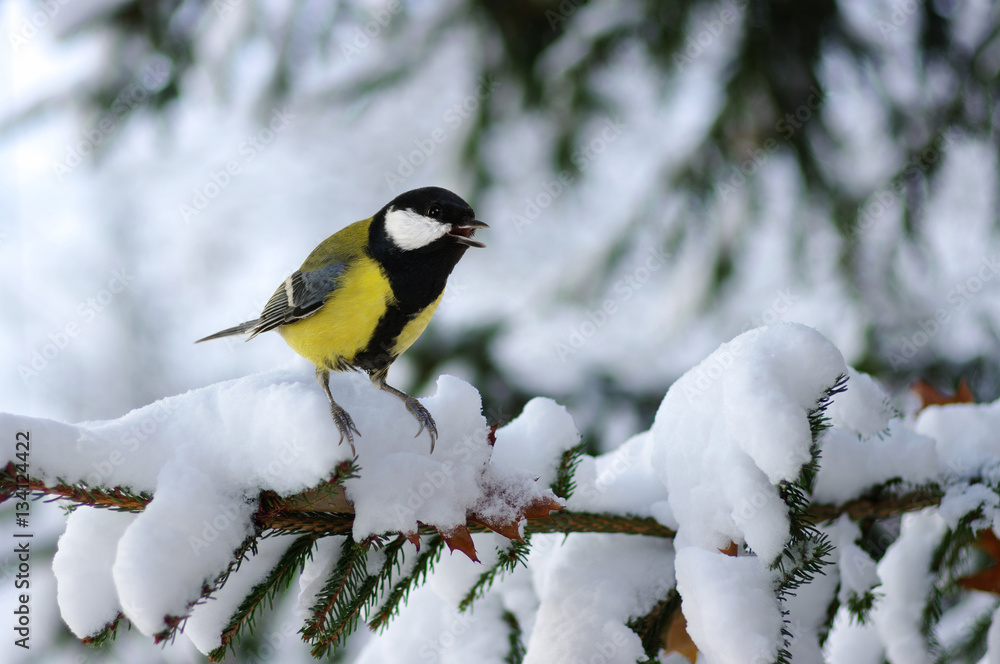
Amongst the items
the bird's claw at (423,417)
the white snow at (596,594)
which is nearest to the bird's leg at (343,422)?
the bird's claw at (423,417)

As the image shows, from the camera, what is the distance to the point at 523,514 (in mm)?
1022

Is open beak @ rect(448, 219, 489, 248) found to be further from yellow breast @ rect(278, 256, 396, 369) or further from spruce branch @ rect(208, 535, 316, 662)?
spruce branch @ rect(208, 535, 316, 662)

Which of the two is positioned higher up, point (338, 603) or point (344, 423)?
point (344, 423)

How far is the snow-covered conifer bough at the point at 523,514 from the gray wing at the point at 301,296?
0.19 m

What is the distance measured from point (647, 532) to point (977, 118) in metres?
2.71

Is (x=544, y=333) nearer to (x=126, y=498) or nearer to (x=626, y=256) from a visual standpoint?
(x=626, y=256)

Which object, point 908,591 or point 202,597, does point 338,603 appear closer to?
point 202,597

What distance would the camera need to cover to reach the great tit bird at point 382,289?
1476 mm

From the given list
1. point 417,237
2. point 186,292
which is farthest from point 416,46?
point 186,292

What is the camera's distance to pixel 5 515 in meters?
2.44

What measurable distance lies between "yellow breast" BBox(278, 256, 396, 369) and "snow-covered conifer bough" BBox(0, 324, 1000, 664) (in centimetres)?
8

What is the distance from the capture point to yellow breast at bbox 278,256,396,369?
57.6 inches

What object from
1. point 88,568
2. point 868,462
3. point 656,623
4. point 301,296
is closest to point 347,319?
point 301,296

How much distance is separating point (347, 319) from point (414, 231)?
261 mm
